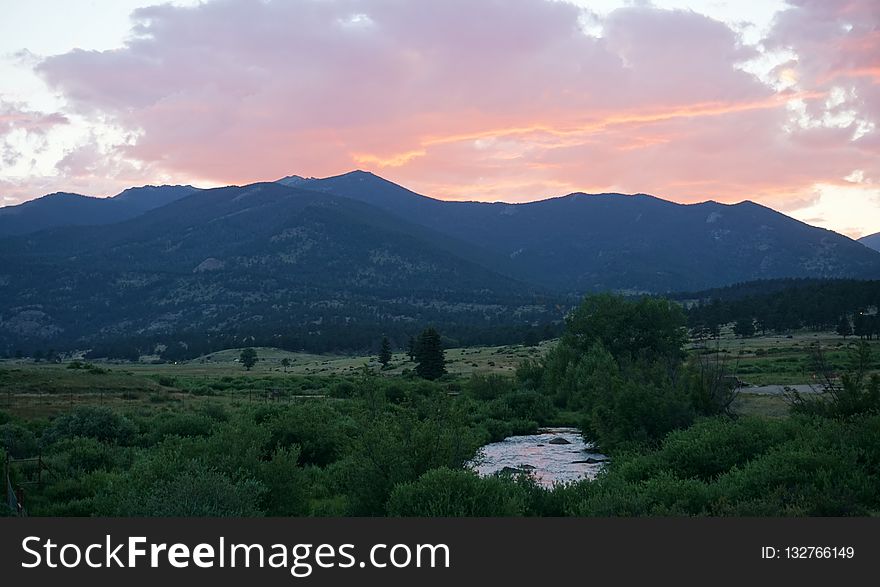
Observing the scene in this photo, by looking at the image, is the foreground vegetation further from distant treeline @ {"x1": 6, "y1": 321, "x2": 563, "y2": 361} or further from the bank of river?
distant treeline @ {"x1": 6, "y1": 321, "x2": 563, "y2": 361}

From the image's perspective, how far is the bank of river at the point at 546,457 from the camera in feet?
94.3

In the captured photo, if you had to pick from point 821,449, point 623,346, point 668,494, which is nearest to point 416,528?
point 668,494

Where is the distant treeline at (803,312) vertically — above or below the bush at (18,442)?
above

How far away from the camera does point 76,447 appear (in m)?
27.1

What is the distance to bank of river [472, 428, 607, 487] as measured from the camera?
28739mm

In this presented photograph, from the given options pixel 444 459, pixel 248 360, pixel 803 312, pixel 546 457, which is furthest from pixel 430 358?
pixel 803 312

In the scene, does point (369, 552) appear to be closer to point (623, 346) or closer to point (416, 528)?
point (416, 528)

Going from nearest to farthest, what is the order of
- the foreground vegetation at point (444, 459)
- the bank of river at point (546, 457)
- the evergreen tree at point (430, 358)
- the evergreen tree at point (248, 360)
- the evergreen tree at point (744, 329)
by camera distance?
1. the foreground vegetation at point (444, 459)
2. the bank of river at point (546, 457)
3. the evergreen tree at point (430, 358)
4. the evergreen tree at point (744, 329)
5. the evergreen tree at point (248, 360)

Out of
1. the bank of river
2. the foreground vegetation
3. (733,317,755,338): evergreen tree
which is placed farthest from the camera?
(733,317,755,338): evergreen tree

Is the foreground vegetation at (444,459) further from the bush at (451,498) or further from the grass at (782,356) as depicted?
the grass at (782,356)

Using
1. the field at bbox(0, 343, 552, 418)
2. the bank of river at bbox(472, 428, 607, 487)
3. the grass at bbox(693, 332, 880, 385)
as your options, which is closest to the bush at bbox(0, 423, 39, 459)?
Answer: the field at bbox(0, 343, 552, 418)

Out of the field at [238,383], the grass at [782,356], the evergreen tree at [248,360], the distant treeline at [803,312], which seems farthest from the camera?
the evergreen tree at [248,360]

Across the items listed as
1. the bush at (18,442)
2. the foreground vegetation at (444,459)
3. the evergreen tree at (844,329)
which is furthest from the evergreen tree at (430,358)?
the evergreen tree at (844,329)

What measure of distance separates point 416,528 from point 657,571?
3.90 meters
